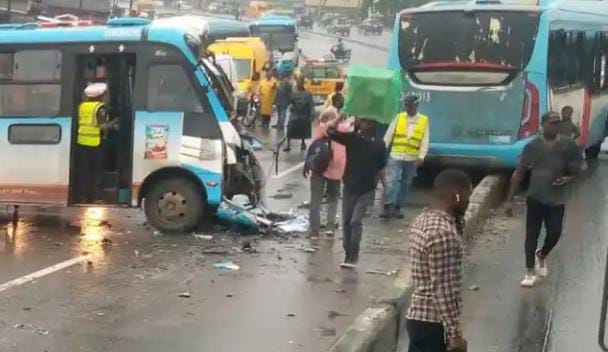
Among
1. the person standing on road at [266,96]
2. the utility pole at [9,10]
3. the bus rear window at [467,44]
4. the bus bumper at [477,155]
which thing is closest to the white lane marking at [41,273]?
the bus bumper at [477,155]

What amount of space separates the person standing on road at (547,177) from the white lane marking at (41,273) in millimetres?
4697

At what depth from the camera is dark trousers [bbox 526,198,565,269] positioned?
9727mm

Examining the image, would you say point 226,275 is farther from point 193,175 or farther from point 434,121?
point 434,121

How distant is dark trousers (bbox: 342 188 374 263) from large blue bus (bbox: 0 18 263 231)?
2321 mm

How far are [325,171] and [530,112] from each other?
213 inches

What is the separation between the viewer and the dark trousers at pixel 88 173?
12.5m

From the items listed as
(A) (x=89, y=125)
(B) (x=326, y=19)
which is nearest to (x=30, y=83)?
(A) (x=89, y=125)

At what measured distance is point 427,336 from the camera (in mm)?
5367

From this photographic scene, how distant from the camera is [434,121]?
54.8ft

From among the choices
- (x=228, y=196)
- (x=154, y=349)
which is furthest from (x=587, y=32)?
(x=154, y=349)

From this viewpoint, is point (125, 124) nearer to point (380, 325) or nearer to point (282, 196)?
point (282, 196)

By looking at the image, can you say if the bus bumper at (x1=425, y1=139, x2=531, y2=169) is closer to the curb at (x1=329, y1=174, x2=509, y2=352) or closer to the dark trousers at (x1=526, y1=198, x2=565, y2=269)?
the dark trousers at (x1=526, y1=198, x2=565, y2=269)

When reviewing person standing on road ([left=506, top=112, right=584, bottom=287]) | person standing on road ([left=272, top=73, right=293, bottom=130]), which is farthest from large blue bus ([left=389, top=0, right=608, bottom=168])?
person standing on road ([left=272, top=73, right=293, bottom=130])

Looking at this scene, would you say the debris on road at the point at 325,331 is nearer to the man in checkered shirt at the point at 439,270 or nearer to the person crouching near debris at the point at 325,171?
the man in checkered shirt at the point at 439,270
